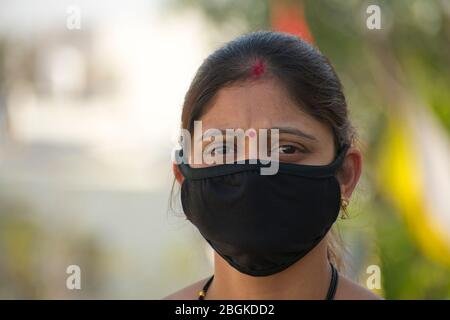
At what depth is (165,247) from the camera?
11.3 meters

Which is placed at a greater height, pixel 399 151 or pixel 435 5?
pixel 435 5

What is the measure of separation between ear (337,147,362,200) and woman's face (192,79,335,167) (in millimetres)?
98

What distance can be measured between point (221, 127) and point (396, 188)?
4252 mm

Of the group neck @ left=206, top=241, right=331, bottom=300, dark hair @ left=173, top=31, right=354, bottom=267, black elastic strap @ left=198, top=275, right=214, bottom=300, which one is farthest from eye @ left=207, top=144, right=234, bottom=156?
black elastic strap @ left=198, top=275, right=214, bottom=300

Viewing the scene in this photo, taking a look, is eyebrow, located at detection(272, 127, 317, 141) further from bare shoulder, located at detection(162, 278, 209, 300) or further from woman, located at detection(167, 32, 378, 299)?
bare shoulder, located at detection(162, 278, 209, 300)

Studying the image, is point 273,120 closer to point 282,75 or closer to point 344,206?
point 282,75

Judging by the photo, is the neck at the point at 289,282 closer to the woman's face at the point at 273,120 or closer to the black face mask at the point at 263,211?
the black face mask at the point at 263,211

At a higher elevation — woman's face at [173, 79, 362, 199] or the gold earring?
woman's face at [173, 79, 362, 199]

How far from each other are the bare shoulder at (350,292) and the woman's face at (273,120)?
371mm

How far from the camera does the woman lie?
2156 millimetres

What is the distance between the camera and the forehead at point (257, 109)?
2.14m

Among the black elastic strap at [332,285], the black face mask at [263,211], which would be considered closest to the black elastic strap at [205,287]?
the black face mask at [263,211]
